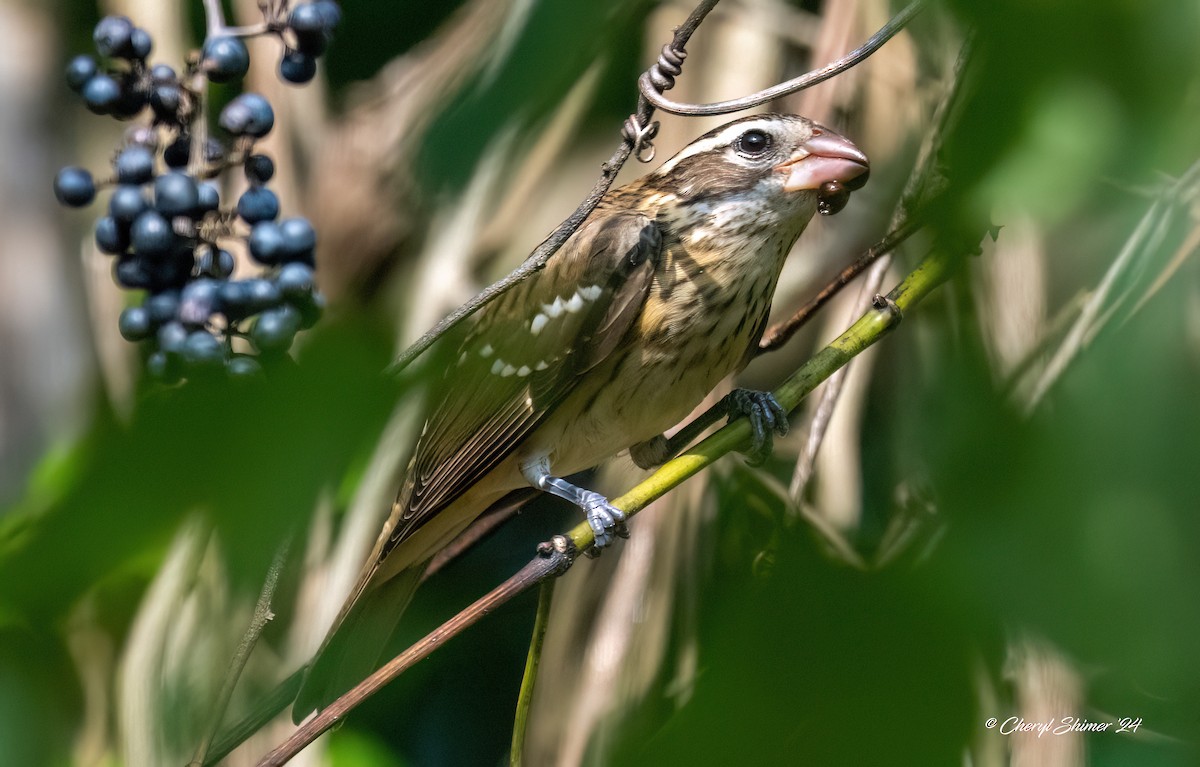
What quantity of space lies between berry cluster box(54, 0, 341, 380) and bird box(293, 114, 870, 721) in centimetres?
45

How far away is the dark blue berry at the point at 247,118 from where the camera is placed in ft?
6.57

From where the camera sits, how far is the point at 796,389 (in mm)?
1556

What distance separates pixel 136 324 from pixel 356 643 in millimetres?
692

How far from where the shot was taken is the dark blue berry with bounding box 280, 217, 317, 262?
6.64 feet

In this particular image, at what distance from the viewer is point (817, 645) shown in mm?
604

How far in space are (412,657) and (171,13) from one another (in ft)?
6.97

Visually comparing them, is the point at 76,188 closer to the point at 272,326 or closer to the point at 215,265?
the point at 215,265

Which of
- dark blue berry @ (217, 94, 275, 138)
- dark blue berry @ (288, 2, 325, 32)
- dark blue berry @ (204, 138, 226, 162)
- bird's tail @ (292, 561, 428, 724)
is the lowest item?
bird's tail @ (292, 561, 428, 724)

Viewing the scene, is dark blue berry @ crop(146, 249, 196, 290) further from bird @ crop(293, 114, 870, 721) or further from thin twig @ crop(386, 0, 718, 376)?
thin twig @ crop(386, 0, 718, 376)

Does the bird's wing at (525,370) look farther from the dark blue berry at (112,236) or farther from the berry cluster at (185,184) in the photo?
the dark blue berry at (112,236)

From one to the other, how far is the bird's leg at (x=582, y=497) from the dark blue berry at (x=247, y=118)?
→ 79 centimetres

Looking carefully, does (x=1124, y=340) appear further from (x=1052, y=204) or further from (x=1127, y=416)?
(x=1052, y=204)

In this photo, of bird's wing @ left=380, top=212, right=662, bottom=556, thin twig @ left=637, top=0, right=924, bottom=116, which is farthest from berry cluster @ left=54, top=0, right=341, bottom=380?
thin twig @ left=637, top=0, right=924, bottom=116

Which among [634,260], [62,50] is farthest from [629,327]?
[62,50]
